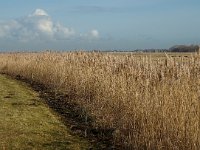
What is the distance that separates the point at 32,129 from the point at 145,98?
11.1 ft

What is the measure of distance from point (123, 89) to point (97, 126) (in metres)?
1.19

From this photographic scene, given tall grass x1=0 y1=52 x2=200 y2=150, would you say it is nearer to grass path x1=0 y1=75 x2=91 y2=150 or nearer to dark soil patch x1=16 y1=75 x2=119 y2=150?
dark soil patch x1=16 y1=75 x2=119 y2=150

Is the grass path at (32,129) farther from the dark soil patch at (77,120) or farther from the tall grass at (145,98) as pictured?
the tall grass at (145,98)

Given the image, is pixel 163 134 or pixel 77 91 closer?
pixel 163 134

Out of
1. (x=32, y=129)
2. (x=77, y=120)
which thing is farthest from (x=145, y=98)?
(x=77, y=120)

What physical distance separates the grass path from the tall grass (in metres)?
1.05

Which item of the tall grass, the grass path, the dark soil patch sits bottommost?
the dark soil patch

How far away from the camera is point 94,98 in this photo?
1458 cm

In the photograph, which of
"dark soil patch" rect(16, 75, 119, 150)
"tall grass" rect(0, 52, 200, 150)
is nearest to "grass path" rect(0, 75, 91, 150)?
"dark soil patch" rect(16, 75, 119, 150)

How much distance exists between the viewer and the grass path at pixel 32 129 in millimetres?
10414

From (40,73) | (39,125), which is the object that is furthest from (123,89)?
(40,73)

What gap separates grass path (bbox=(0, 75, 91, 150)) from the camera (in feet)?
34.2

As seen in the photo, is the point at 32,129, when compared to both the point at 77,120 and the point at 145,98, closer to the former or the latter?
the point at 77,120

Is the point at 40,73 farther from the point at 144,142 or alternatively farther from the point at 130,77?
the point at 144,142
